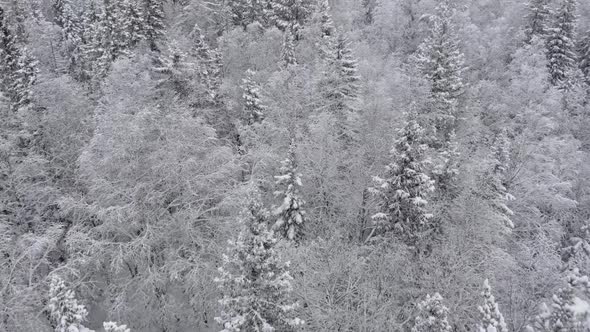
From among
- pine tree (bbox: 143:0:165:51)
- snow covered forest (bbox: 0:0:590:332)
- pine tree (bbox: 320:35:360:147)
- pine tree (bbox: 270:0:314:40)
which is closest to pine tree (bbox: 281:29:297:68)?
snow covered forest (bbox: 0:0:590:332)

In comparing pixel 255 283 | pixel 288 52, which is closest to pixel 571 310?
pixel 255 283

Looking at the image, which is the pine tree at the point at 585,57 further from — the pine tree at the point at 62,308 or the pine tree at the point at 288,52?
the pine tree at the point at 62,308

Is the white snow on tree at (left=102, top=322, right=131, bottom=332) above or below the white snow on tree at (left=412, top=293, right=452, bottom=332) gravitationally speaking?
above

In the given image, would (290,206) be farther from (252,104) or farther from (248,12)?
(248,12)

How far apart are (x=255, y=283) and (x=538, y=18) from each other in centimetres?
5121

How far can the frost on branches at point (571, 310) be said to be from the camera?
880 centimetres

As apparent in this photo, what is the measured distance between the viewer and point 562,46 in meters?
47.4

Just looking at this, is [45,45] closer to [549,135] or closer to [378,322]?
[378,322]

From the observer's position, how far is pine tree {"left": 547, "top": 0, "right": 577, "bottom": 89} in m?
47.0

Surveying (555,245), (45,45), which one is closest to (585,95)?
(555,245)

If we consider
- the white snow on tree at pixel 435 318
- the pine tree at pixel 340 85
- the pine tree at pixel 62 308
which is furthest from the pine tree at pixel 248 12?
the white snow on tree at pixel 435 318

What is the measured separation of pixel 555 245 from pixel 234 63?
3053 centimetres

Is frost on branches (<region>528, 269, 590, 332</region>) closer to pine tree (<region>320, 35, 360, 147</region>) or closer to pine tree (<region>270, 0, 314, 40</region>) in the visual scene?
pine tree (<region>320, 35, 360, 147</region>)

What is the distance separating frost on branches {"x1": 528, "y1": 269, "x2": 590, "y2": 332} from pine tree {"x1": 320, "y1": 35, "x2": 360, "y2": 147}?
2107cm
